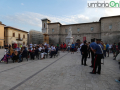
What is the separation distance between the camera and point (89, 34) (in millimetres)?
31250

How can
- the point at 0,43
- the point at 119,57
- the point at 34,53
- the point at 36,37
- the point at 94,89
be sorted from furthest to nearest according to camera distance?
the point at 36,37 → the point at 0,43 → the point at 34,53 → the point at 119,57 → the point at 94,89

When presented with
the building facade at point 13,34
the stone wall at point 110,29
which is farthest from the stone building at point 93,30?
the building facade at point 13,34

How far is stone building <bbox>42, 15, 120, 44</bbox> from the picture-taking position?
27.4 metres

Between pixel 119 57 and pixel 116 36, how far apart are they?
2889 cm

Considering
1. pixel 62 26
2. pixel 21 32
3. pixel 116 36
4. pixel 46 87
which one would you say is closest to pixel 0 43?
pixel 21 32

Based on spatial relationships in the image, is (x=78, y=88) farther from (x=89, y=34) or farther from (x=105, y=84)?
(x=89, y=34)

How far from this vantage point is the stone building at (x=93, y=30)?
2741 cm

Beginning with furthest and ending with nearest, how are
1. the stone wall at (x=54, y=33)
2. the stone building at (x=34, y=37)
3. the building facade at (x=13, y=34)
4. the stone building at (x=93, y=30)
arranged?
the stone building at (x=34, y=37)
the stone wall at (x=54, y=33)
the building facade at (x=13, y=34)
the stone building at (x=93, y=30)

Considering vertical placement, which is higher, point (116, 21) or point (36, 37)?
point (116, 21)

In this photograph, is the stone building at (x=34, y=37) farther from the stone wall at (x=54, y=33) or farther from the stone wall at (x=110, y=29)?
the stone wall at (x=110, y=29)

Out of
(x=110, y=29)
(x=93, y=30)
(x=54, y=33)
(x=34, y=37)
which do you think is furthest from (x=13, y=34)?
(x=110, y=29)

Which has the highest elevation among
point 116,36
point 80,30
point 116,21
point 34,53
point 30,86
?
point 116,21

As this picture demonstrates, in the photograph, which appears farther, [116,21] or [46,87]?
[116,21]

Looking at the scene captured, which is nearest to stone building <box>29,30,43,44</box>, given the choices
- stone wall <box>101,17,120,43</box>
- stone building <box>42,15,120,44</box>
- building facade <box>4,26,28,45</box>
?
building facade <box>4,26,28,45</box>
